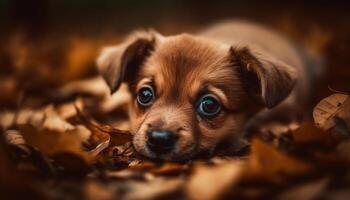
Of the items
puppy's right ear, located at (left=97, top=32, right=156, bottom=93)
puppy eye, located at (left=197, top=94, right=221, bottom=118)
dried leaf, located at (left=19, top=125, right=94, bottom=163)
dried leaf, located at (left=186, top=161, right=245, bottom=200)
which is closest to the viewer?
dried leaf, located at (left=186, top=161, right=245, bottom=200)

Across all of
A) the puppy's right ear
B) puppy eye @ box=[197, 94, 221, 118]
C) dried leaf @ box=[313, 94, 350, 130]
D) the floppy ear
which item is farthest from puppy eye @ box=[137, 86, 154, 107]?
dried leaf @ box=[313, 94, 350, 130]

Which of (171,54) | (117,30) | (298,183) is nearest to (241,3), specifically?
(117,30)

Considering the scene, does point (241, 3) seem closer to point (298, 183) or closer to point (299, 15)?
point (299, 15)

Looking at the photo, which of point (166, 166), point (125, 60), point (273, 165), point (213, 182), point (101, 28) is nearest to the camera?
point (213, 182)

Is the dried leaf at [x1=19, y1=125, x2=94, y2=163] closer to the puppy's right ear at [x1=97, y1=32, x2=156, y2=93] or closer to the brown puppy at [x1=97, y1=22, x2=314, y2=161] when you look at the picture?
the brown puppy at [x1=97, y1=22, x2=314, y2=161]

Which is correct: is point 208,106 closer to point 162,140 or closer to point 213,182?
point 162,140

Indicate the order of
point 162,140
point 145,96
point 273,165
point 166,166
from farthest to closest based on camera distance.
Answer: point 145,96, point 162,140, point 166,166, point 273,165

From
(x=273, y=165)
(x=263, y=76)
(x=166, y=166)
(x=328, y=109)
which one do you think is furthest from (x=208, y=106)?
(x=273, y=165)
